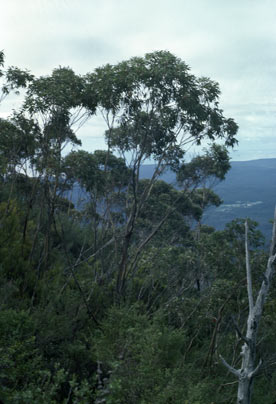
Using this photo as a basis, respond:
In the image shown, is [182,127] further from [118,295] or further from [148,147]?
[118,295]

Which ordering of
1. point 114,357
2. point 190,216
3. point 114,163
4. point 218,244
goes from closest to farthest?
point 114,357 < point 218,244 < point 114,163 < point 190,216

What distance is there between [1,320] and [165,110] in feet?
27.4

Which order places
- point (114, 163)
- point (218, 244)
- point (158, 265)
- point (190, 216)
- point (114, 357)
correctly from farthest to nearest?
point (190, 216) → point (114, 163) → point (158, 265) → point (218, 244) → point (114, 357)

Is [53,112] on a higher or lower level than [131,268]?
higher

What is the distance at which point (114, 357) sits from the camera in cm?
903

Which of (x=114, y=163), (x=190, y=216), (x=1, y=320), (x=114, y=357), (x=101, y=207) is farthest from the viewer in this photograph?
(x=190, y=216)

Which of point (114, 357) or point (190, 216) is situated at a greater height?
point (190, 216)

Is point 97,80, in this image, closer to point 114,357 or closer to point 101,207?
point 101,207

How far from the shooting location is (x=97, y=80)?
12711 millimetres

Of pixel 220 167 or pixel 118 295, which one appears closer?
pixel 118 295

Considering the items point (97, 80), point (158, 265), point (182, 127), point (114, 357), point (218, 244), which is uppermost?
point (97, 80)

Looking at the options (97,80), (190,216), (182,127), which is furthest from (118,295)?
(190,216)

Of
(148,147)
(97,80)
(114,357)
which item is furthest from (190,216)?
(114,357)

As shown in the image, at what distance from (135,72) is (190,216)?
18998 mm
